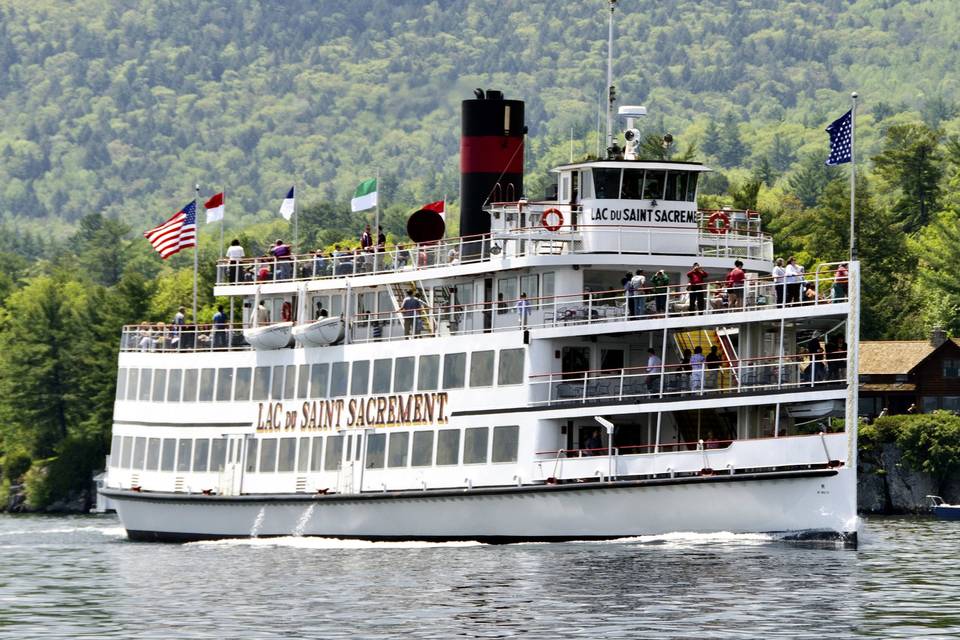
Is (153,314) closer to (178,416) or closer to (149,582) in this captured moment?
(178,416)

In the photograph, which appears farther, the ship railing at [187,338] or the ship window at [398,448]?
the ship railing at [187,338]

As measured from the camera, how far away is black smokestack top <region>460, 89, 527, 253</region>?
49094 mm

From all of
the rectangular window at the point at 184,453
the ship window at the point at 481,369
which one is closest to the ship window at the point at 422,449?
the ship window at the point at 481,369

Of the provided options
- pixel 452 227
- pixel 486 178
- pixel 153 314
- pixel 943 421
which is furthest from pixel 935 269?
pixel 452 227

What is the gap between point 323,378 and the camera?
48688 mm

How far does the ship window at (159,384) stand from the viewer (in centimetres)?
5269

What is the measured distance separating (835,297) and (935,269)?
181 ft

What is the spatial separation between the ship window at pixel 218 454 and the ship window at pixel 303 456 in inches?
107

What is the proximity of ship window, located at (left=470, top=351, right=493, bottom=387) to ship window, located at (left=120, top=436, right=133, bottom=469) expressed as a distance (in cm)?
1274

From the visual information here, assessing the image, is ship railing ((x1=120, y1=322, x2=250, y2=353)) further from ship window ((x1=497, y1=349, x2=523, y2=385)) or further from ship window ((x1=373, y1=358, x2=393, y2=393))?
ship window ((x1=497, y1=349, x2=523, y2=385))

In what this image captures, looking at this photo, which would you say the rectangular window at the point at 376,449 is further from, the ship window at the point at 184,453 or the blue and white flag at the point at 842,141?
the blue and white flag at the point at 842,141

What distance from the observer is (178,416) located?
5212cm

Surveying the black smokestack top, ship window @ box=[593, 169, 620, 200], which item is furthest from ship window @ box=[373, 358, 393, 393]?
ship window @ box=[593, 169, 620, 200]

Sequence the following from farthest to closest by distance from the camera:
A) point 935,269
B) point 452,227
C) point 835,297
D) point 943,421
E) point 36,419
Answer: point 452,227, point 36,419, point 935,269, point 943,421, point 835,297
